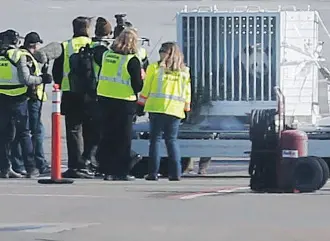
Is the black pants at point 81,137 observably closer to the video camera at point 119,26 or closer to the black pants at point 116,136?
the black pants at point 116,136

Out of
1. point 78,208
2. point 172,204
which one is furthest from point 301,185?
point 78,208

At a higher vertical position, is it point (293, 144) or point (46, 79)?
point (46, 79)

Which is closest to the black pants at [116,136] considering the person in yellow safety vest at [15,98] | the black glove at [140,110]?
the black glove at [140,110]

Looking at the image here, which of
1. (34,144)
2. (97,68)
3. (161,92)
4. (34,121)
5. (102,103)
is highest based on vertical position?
(97,68)

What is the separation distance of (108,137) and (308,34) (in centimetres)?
298

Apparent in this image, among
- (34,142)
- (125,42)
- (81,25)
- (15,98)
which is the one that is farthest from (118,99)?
(34,142)

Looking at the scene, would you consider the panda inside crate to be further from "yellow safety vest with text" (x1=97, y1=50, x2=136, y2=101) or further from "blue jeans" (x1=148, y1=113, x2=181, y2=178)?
"yellow safety vest with text" (x1=97, y1=50, x2=136, y2=101)

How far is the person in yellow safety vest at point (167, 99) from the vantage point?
15.2 m

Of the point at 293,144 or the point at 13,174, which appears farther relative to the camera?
the point at 13,174

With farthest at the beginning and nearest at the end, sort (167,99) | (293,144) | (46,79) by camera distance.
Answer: (46,79) < (167,99) < (293,144)

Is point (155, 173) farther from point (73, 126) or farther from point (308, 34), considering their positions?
point (308, 34)

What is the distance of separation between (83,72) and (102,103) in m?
0.45

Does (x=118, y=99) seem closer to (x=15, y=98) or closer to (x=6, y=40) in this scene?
(x=15, y=98)

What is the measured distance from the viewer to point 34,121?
16.0 m
